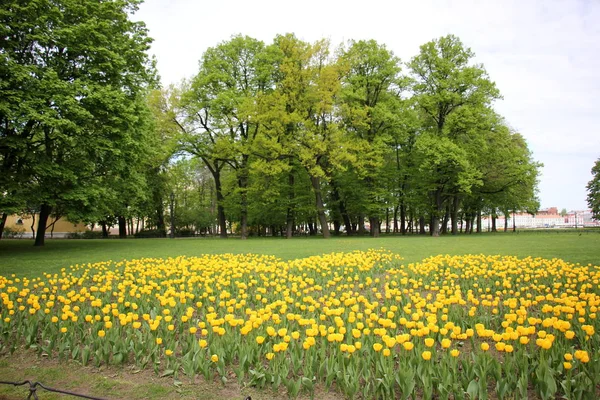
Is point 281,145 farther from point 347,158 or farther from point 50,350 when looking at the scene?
point 50,350

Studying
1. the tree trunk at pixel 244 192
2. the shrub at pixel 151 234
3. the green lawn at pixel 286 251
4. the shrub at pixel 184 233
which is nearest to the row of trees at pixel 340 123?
the tree trunk at pixel 244 192

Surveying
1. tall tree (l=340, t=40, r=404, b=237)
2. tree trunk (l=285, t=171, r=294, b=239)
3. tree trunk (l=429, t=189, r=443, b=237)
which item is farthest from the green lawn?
tree trunk (l=285, t=171, r=294, b=239)

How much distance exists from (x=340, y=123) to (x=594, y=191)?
151ft

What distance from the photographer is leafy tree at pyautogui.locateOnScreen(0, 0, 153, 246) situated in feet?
59.6

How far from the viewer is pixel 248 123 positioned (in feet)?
123

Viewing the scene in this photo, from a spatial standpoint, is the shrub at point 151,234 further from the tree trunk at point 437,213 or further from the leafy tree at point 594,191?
the leafy tree at point 594,191

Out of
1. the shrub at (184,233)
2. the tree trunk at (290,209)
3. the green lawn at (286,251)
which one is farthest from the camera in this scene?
Result: the shrub at (184,233)

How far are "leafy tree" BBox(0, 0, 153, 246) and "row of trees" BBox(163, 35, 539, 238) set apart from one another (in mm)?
12701

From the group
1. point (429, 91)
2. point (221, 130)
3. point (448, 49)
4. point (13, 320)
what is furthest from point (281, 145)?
point (13, 320)

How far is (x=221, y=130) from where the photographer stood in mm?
38875

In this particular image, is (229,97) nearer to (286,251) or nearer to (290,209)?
(290,209)

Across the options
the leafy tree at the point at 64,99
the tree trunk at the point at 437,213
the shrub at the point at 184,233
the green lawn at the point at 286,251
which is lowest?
the shrub at the point at 184,233

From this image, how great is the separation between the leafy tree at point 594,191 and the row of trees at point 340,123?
1875 cm

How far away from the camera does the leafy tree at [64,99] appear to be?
18.2 m
